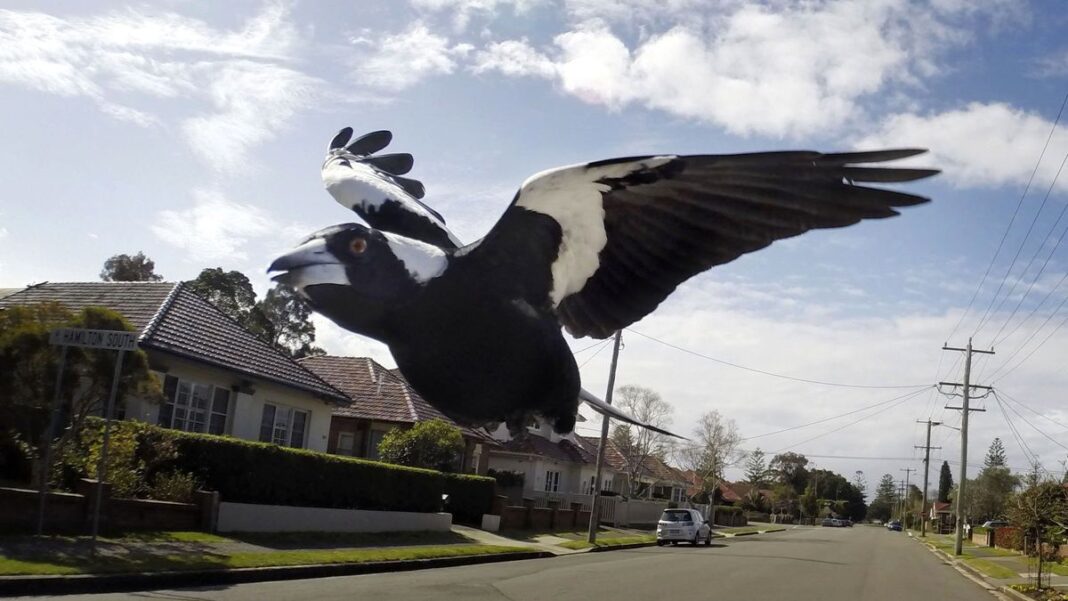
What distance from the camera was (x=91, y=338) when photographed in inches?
437

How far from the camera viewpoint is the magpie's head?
1.67m

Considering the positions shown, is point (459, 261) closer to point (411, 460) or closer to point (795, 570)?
point (411, 460)

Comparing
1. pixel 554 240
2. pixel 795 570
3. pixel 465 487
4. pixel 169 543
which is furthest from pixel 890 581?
pixel 554 240

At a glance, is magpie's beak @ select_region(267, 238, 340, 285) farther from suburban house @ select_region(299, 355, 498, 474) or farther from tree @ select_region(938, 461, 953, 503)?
tree @ select_region(938, 461, 953, 503)

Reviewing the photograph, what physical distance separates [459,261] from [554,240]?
13.7 inches

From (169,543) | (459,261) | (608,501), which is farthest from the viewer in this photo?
(608,501)

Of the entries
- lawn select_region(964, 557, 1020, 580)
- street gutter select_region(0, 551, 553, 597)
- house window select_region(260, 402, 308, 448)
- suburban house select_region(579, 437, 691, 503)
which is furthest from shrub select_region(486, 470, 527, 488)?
street gutter select_region(0, 551, 553, 597)

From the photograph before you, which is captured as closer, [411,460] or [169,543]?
[169,543]

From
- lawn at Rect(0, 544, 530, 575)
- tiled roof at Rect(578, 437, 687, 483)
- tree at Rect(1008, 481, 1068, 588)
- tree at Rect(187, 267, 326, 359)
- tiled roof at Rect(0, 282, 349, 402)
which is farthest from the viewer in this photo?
tiled roof at Rect(578, 437, 687, 483)

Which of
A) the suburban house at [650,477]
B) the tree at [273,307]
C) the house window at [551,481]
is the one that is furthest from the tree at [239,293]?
the house window at [551,481]

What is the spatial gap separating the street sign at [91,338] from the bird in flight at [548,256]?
9381mm

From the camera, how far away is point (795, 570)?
64.6 ft

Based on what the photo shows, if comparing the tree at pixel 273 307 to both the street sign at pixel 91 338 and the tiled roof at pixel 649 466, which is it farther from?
the tiled roof at pixel 649 466

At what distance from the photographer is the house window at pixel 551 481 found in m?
33.7
